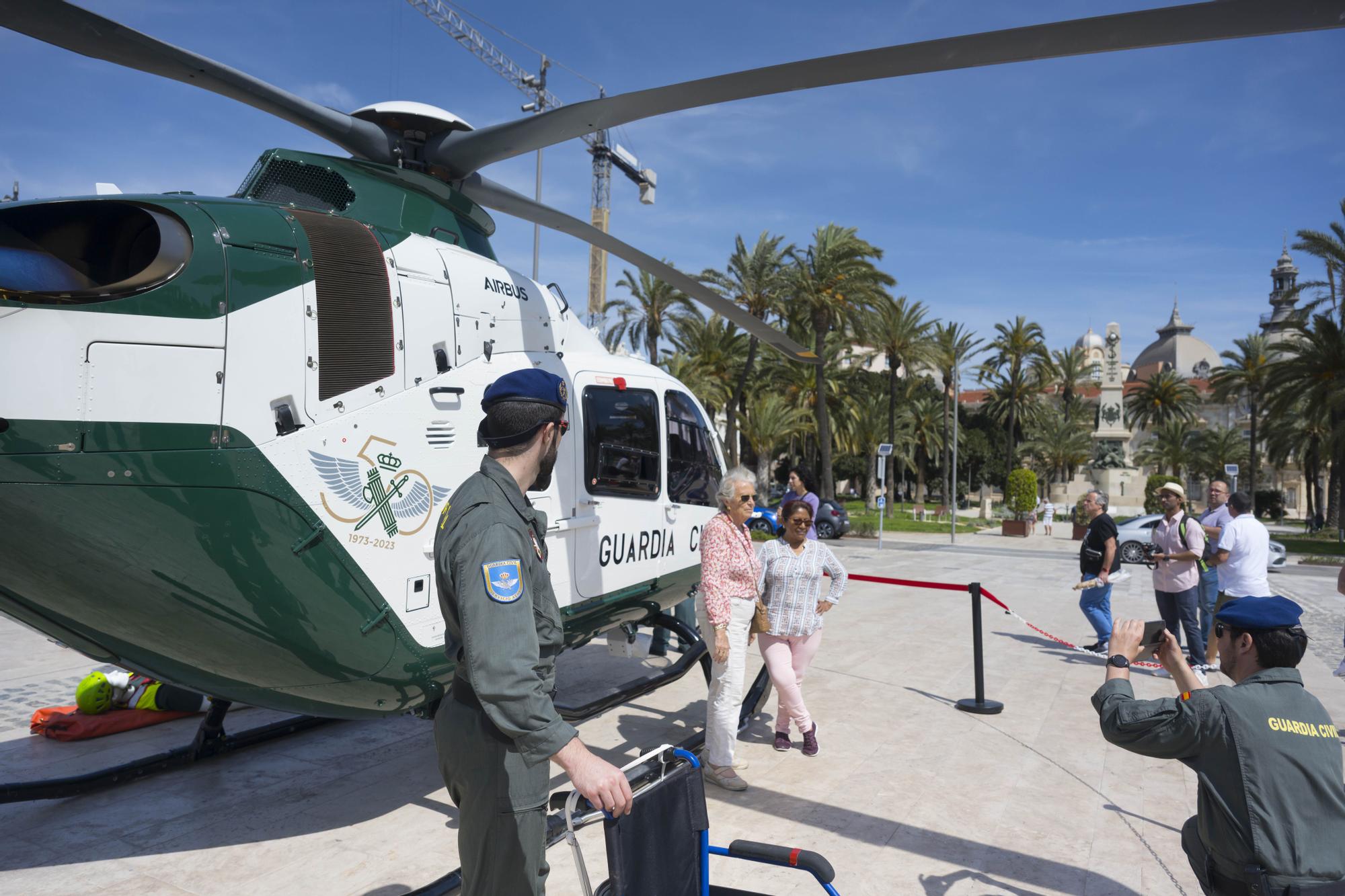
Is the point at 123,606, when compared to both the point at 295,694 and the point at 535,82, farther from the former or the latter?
the point at 535,82

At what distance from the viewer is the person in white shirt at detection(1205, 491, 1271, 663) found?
6.97m

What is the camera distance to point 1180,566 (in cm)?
765

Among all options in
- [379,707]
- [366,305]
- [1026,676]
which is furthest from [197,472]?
[1026,676]

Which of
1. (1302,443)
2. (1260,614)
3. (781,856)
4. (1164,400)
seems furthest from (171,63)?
(1164,400)

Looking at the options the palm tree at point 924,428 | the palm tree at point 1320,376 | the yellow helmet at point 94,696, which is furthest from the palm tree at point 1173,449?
the yellow helmet at point 94,696

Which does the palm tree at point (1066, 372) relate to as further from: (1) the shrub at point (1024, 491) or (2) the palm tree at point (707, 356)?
(2) the palm tree at point (707, 356)

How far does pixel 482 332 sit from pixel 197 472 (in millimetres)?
1519

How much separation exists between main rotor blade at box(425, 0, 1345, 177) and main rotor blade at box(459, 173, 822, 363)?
85cm

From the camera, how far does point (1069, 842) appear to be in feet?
13.9

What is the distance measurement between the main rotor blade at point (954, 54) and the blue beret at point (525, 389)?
6.72ft

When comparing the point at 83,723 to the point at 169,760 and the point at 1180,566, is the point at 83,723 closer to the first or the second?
the point at 169,760

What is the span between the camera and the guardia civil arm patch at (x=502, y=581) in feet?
6.44

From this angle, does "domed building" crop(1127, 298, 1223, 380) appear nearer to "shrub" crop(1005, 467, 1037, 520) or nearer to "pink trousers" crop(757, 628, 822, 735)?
"shrub" crop(1005, 467, 1037, 520)

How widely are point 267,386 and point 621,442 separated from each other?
241 cm
